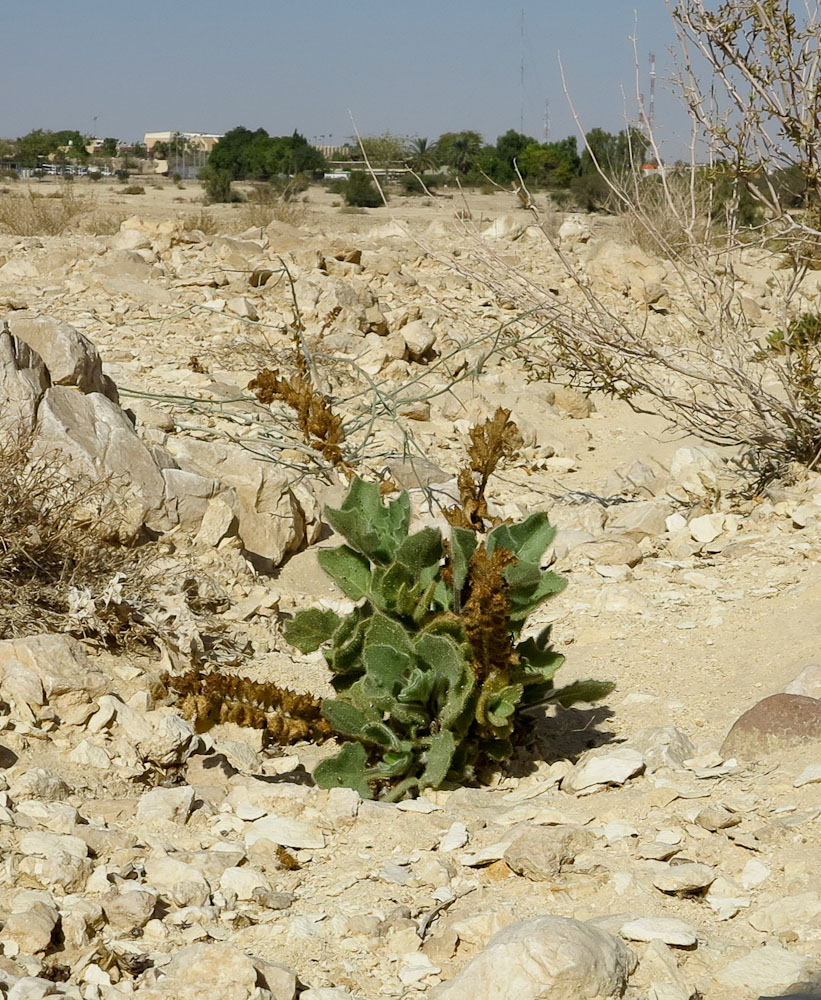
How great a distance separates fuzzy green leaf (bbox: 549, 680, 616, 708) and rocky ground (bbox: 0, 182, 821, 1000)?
156 mm

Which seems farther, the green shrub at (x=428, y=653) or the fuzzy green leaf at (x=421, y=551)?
the fuzzy green leaf at (x=421, y=551)

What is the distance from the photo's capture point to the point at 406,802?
8.79 ft

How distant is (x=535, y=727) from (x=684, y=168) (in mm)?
3871

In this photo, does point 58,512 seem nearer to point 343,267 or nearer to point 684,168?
A: point 684,168

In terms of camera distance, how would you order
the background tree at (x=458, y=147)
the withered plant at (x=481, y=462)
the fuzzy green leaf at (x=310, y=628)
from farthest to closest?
the background tree at (x=458, y=147) → the withered plant at (x=481, y=462) → the fuzzy green leaf at (x=310, y=628)

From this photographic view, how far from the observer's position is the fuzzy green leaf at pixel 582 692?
303cm

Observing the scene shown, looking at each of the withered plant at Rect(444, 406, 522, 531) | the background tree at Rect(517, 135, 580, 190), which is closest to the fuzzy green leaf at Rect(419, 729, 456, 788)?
the withered plant at Rect(444, 406, 522, 531)

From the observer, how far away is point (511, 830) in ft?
8.04

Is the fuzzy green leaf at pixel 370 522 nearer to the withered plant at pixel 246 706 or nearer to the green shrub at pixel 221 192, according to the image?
the withered plant at pixel 246 706

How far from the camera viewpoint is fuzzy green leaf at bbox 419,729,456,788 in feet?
8.89


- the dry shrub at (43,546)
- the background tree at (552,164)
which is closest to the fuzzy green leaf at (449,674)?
the dry shrub at (43,546)

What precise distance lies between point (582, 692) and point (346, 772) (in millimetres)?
688

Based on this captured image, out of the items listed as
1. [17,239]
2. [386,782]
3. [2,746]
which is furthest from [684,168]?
[17,239]

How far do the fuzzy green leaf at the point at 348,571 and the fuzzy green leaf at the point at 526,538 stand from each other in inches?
13.9
